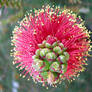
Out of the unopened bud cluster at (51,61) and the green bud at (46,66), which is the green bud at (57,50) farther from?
the green bud at (46,66)

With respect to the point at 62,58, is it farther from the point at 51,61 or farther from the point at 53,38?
the point at 53,38

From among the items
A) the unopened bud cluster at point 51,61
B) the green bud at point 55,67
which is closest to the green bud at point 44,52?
the unopened bud cluster at point 51,61

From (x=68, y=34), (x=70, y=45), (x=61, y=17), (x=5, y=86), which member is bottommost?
(x=5, y=86)

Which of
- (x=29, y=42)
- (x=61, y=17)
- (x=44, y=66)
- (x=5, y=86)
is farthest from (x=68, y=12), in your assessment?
(x=5, y=86)

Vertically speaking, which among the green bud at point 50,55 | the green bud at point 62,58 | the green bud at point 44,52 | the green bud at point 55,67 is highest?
the green bud at point 44,52

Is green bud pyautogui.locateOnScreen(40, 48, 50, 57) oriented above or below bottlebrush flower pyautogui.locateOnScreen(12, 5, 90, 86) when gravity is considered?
below

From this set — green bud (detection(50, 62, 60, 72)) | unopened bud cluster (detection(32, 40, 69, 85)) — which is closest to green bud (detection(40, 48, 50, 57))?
unopened bud cluster (detection(32, 40, 69, 85))

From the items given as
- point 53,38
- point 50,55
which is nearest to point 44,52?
point 50,55

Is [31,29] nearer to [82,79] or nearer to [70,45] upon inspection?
[70,45]

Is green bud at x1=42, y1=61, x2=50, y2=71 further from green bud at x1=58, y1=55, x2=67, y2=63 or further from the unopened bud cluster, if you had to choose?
green bud at x1=58, y1=55, x2=67, y2=63

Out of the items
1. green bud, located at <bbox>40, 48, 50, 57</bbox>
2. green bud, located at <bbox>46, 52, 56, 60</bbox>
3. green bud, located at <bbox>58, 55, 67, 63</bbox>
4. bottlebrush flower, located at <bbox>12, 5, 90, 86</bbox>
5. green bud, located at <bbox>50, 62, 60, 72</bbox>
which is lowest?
green bud, located at <bbox>50, 62, 60, 72</bbox>

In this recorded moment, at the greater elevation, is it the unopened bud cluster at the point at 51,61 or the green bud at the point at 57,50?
the green bud at the point at 57,50
